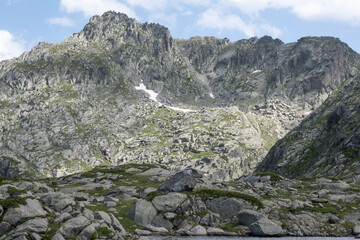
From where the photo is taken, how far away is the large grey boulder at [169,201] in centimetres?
5484

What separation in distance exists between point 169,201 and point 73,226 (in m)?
22.7

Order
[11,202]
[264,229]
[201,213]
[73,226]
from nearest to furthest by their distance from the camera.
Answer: [73,226]
[11,202]
[264,229]
[201,213]

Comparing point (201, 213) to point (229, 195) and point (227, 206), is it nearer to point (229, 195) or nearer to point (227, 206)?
point (227, 206)

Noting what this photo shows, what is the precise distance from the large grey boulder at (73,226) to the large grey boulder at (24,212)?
13.3 feet

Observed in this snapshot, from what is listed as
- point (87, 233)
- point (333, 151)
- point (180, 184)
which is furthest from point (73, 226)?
point (333, 151)

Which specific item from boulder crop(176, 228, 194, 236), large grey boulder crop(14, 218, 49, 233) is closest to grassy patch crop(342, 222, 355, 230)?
boulder crop(176, 228, 194, 236)

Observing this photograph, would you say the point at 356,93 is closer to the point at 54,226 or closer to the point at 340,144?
the point at 340,144

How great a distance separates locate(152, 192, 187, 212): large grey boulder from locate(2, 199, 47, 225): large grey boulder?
20800 mm

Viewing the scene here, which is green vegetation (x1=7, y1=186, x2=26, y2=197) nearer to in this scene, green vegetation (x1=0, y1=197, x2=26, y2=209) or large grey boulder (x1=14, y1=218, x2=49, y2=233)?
green vegetation (x1=0, y1=197, x2=26, y2=209)

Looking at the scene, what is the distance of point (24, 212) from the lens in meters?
36.8

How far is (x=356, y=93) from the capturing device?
19888 centimetres

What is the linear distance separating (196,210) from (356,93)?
589 feet

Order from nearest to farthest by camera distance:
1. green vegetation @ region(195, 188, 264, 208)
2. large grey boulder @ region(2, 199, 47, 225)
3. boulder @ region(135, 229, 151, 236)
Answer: large grey boulder @ region(2, 199, 47, 225) < boulder @ region(135, 229, 151, 236) < green vegetation @ region(195, 188, 264, 208)

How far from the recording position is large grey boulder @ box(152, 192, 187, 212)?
54844mm
